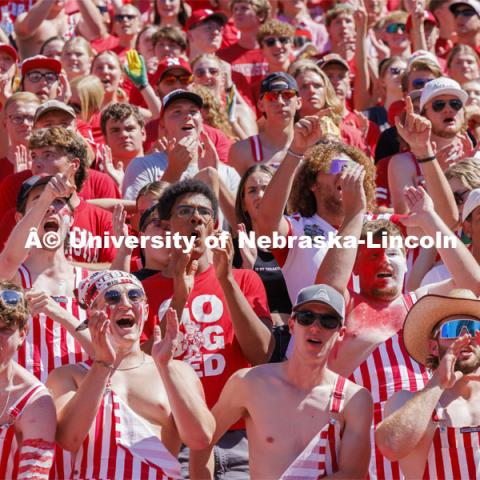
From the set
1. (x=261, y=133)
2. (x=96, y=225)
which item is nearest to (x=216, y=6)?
(x=261, y=133)

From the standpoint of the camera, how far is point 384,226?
21.3 ft

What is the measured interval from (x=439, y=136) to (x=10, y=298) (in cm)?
382

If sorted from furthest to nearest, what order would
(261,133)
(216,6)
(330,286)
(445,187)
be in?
(216,6) → (261,133) → (445,187) → (330,286)

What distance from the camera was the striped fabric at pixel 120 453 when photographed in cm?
527

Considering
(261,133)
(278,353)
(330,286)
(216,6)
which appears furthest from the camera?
(216,6)

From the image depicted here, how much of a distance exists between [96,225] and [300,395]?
2307 mm

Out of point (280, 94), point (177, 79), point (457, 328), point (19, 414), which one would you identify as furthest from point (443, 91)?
point (19, 414)

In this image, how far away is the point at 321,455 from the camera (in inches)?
206

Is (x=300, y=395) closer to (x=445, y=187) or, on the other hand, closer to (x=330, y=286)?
(x=330, y=286)

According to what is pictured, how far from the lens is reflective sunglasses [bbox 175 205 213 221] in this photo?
6562 mm

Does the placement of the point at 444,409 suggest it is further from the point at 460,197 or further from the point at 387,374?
the point at 460,197

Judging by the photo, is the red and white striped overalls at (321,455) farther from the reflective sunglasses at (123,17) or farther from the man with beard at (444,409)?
the reflective sunglasses at (123,17)

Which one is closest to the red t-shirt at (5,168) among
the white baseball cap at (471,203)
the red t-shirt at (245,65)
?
the red t-shirt at (245,65)

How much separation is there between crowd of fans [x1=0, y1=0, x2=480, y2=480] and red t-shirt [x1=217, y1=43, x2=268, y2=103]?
3.15ft
